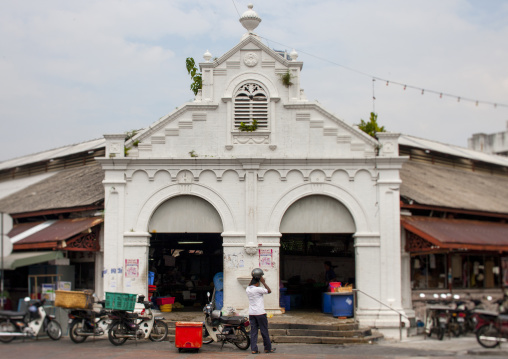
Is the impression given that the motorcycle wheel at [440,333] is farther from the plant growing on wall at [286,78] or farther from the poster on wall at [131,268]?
the poster on wall at [131,268]

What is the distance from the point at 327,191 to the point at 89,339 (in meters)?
8.41

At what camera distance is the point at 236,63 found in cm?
2128

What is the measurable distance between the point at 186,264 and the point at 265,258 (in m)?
7.83

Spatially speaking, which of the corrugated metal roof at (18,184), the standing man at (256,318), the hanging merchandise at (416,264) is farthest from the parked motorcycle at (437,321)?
the corrugated metal roof at (18,184)

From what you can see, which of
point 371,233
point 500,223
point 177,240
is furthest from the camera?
point 177,240

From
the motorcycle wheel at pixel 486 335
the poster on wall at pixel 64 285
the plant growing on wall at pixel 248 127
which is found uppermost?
the plant growing on wall at pixel 248 127

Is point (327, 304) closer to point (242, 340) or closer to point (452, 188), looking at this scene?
point (242, 340)

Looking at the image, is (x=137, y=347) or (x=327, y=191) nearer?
(x=137, y=347)

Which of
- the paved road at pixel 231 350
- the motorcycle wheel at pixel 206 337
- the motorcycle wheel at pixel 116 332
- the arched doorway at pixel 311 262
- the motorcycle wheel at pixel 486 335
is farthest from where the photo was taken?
the arched doorway at pixel 311 262

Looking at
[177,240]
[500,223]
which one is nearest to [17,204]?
[177,240]

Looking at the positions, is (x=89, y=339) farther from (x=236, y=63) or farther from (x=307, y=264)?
(x=307, y=264)

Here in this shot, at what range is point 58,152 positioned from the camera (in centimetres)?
3106

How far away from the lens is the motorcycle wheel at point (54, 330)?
17.7 meters

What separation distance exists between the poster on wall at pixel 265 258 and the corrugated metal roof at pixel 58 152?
9394mm
